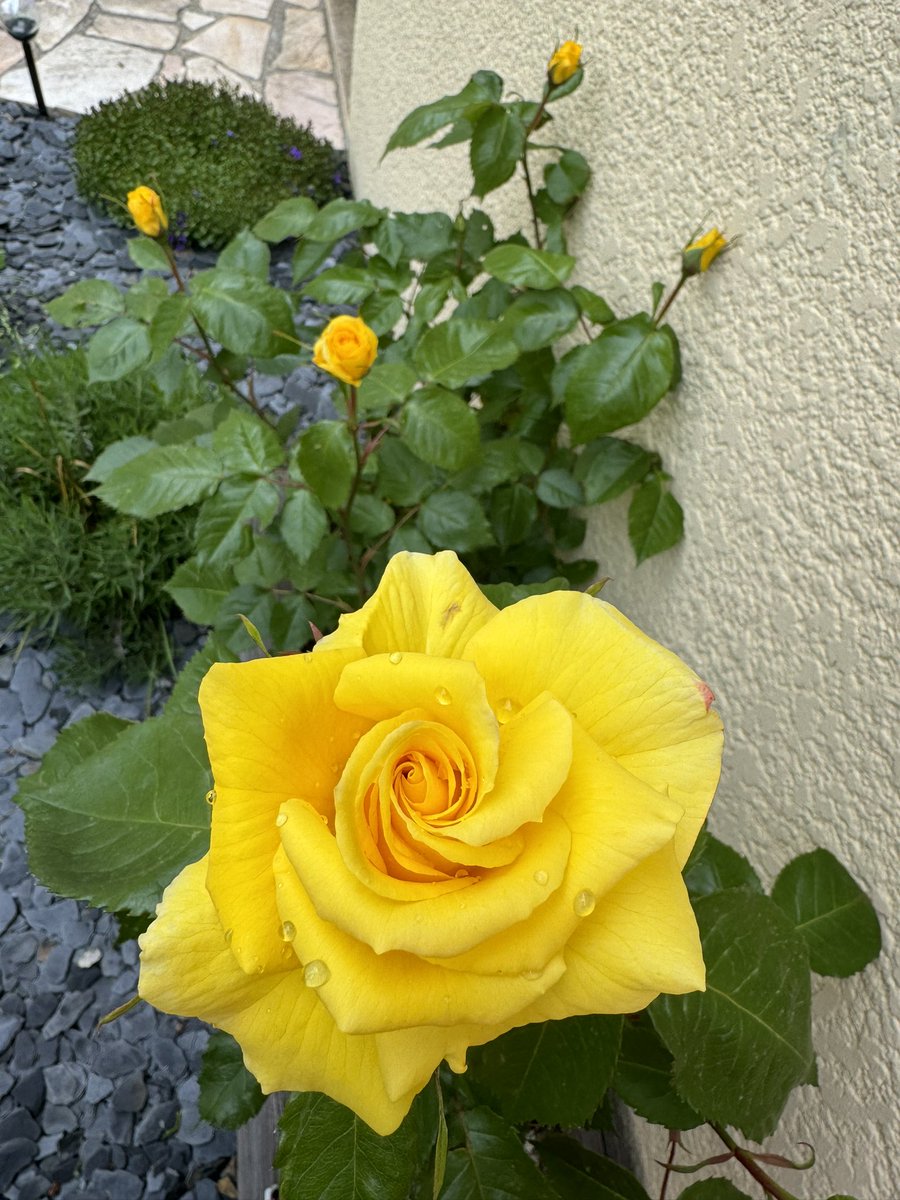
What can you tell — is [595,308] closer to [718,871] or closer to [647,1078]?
[718,871]

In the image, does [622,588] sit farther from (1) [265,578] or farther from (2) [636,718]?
(2) [636,718]

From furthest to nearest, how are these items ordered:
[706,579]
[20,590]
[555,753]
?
[20,590] → [706,579] → [555,753]

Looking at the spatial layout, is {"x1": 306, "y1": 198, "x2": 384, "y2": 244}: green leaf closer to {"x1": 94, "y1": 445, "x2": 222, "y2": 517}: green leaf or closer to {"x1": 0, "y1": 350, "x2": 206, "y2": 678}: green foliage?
{"x1": 94, "y1": 445, "x2": 222, "y2": 517}: green leaf

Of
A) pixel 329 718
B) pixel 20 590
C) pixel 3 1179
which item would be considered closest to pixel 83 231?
pixel 20 590

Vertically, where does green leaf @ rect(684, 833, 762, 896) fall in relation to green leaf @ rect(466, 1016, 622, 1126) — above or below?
above

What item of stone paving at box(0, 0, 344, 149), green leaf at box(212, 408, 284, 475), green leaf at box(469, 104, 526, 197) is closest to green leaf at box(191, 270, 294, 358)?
green leaf at box(212, 408, 284, 475)

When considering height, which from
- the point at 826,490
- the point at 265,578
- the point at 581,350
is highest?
the point at 826,490
